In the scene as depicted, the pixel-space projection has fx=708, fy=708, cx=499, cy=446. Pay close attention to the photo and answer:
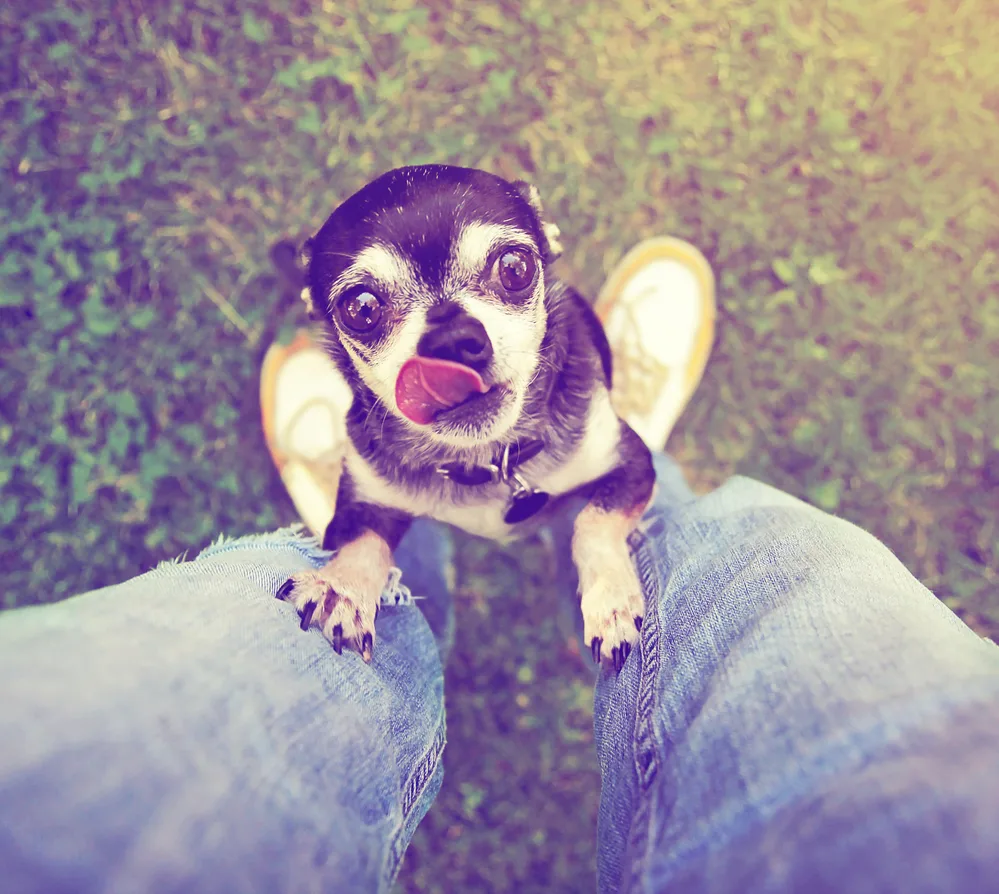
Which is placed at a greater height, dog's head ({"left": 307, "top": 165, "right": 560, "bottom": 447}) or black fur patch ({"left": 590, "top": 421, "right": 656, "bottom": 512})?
dog's head ({"left": 307, "top": 165, "right": 560, "bottom": 447})

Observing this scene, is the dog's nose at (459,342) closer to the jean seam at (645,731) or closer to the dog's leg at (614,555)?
the dog's leg at (614,555)

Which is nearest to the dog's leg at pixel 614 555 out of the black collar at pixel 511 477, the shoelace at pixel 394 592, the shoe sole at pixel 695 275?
the black collar at pixel 511 477

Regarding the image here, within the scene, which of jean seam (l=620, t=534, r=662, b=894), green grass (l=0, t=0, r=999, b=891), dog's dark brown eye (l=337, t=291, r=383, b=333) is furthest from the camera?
green grass (l=0, t=0, r=999, b=891)

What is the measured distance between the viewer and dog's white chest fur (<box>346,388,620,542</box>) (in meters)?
2.37

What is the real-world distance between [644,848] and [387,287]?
153 centimetres

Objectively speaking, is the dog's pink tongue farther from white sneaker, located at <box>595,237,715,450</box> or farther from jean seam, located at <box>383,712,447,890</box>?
white sneaker, located at <box>595,237,715,450</box>

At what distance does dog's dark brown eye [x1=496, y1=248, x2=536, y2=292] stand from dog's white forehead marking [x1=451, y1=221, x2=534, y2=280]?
4 cm

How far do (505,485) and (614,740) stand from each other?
0.85 m

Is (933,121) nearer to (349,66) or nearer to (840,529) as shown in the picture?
(840,529)

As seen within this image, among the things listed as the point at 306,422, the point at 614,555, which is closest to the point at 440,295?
the point at 614,555

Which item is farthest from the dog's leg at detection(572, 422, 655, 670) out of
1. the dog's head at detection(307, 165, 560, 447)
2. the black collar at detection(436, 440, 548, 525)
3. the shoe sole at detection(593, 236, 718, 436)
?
the shoe sole at detection(593, 236, 718, 436)

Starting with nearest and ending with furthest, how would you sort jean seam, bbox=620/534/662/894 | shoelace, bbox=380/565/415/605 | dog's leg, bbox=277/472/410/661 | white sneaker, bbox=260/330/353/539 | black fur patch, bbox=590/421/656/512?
jean seam, bbox=620/534/662/894 → dog's leg, bbox=277/472/410/661 → shoelace, bbox=380/565/415/605 → black fur patch, bbox=590/421/656/512 → white sneaker, bbox=260/330/353/539

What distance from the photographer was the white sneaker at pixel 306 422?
11.0 ft

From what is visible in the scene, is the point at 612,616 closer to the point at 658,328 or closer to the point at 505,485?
the point at 505,485
